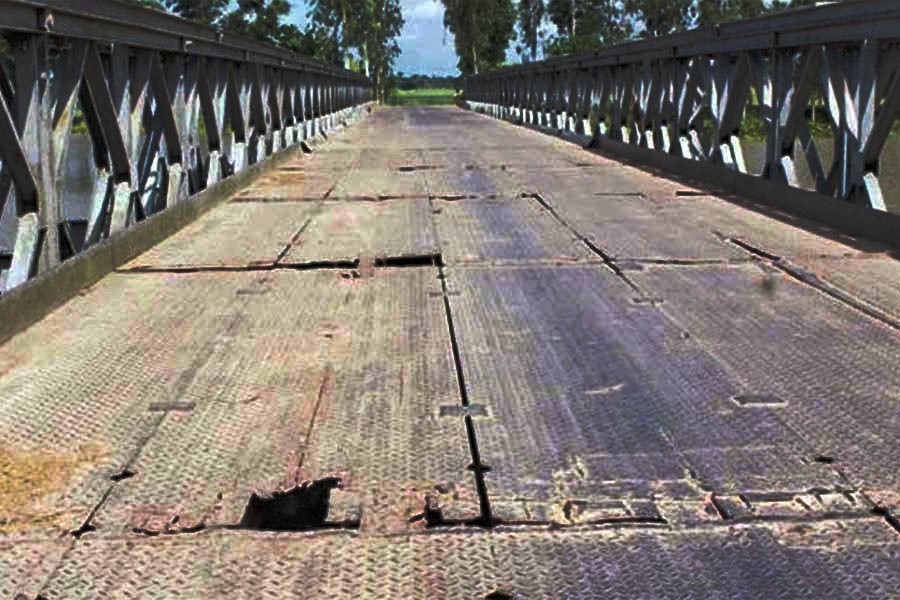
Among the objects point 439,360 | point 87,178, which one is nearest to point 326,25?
point 87,178

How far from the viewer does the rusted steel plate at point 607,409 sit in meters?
3.22

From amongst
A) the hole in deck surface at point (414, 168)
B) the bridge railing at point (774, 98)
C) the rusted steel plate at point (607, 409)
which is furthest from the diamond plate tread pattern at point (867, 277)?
the hole in deck surface at point (414, 168)

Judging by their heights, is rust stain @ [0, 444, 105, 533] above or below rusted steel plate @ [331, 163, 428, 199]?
above

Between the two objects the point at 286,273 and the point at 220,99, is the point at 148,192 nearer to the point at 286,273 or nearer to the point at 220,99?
the point at 286,273

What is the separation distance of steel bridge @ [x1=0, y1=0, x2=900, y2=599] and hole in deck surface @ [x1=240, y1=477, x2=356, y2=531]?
12mm

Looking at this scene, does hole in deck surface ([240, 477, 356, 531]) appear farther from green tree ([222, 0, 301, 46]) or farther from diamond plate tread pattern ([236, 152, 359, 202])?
green tree ([222, 0, 301, 46])

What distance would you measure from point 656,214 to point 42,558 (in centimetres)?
676

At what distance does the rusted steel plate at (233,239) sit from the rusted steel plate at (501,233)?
1.18 meters

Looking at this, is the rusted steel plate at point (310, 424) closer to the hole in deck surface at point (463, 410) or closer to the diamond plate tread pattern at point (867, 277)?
the hole in deck surface at point (463, 410)

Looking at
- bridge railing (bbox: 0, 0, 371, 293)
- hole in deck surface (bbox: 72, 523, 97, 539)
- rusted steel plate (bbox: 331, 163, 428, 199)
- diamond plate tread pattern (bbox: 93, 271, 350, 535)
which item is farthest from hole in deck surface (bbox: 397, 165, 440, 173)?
hole in deck surface (bbox: 72, 523, 97, 539)

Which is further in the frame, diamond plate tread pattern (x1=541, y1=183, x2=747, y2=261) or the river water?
the river water

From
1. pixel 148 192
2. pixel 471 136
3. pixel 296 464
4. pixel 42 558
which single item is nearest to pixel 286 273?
pixel 148 192

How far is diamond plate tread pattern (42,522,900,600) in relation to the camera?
259 cm

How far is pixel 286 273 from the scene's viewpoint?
6406mm
